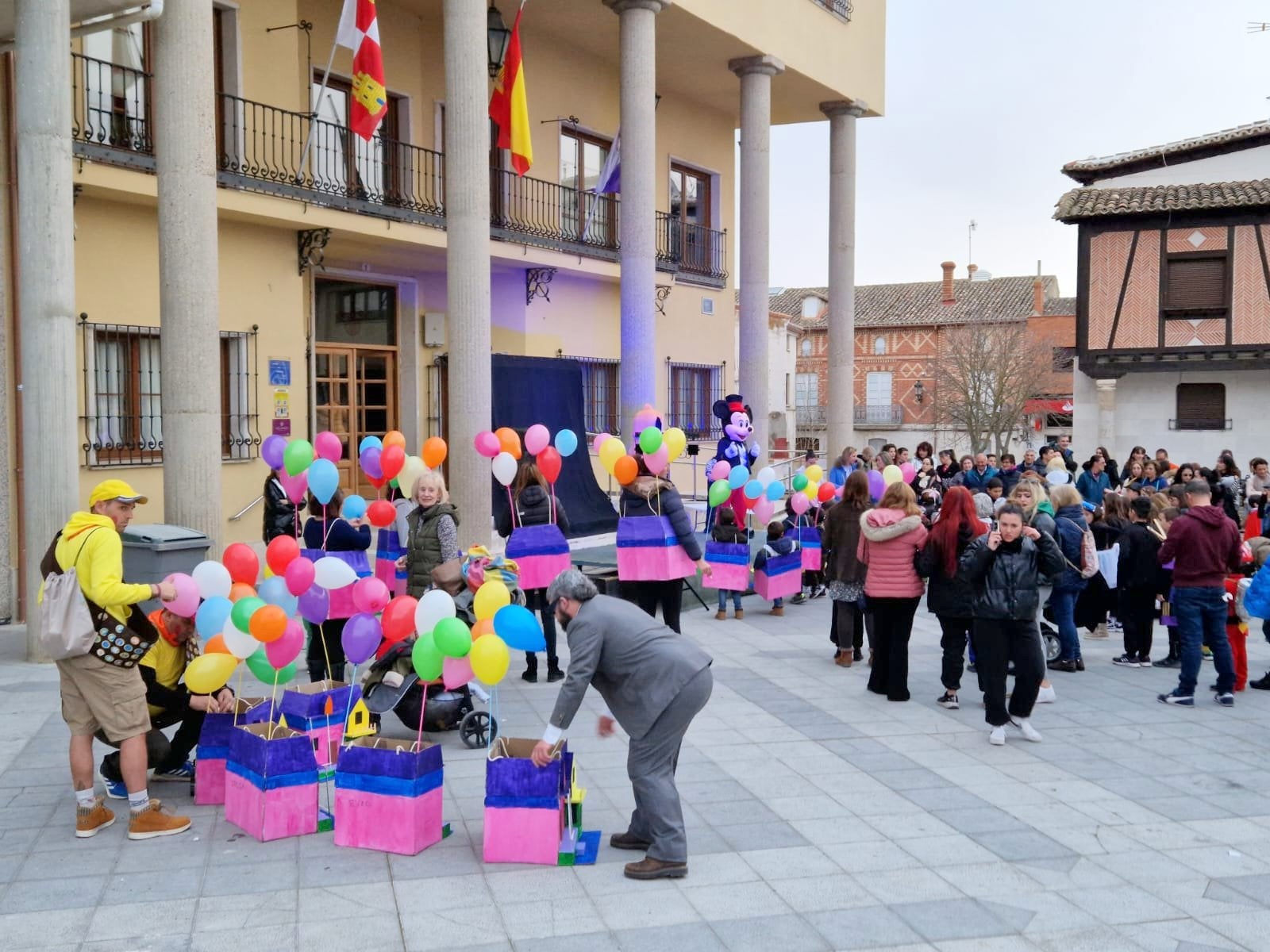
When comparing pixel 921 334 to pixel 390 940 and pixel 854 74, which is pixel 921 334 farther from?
pixel 390 940

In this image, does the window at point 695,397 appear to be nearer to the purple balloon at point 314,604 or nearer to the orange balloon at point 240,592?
the purple balloon at point 314,604

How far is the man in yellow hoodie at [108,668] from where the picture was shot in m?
5.50

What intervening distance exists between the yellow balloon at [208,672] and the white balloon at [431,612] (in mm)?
1061

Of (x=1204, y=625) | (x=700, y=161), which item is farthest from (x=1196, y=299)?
(x=1204, y=625)

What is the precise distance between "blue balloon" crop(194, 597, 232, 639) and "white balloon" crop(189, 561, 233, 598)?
2.1 inches

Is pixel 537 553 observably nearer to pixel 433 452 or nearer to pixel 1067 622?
pixel 433 452

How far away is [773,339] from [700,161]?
28.3 metres

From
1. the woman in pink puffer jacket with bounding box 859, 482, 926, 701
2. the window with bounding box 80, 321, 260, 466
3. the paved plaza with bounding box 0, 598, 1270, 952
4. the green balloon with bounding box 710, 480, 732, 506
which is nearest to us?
the paved plaza with bounding box 0, 598, 1270, 952

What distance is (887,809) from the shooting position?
252 inches

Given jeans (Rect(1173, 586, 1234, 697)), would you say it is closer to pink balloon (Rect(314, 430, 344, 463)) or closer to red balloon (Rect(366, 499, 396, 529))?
red balloon (Rect(366, 499, 396, 529))

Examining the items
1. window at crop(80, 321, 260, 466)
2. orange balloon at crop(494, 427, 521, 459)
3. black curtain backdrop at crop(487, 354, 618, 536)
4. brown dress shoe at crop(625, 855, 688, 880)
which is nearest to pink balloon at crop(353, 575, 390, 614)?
brown dress shoe at crop(625, 855, 688, 880)

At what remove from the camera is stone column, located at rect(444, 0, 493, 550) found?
13055 mm

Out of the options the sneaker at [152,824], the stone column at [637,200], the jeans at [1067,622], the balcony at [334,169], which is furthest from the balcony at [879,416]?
the sneaker at [152,824]

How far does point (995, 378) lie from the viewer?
46.3 meters
